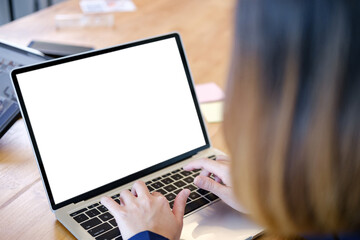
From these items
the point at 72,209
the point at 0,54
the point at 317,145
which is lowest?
the point at 72,209

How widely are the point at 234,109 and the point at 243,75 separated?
1.5 inches

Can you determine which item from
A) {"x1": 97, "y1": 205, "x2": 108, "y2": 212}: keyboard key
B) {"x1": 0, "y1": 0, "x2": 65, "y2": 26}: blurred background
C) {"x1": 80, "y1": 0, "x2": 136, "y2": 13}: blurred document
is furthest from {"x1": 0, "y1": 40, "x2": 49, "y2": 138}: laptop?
{"x1": 0, "y1": 0, "x2": 65, "y2": 26}: blurred background

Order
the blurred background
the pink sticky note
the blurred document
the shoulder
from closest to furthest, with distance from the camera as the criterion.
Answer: the shoulder, the pink sticky note, the blurred document, the blurred background

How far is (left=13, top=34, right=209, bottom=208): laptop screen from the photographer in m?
0.74

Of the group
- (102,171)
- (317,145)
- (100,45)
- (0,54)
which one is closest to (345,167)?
(317,145)

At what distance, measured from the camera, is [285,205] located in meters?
0.47

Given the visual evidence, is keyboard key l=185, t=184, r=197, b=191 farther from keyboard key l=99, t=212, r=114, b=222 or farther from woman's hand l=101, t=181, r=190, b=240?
keyboard key l=99, t=212, r=114, b=222

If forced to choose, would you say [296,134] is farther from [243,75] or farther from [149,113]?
[149,113]

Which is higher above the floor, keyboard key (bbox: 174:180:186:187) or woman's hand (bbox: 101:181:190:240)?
woman's hand (bbox: 101:181:190:240)

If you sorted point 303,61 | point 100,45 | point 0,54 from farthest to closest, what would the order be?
point 100,45, point 0,54, point 303,61

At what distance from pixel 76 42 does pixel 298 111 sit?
114cm

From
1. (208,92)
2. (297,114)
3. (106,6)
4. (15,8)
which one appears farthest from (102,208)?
(15,8)

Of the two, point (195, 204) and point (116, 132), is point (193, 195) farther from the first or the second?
point (116, 132)

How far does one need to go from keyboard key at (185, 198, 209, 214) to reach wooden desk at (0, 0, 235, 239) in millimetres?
197
